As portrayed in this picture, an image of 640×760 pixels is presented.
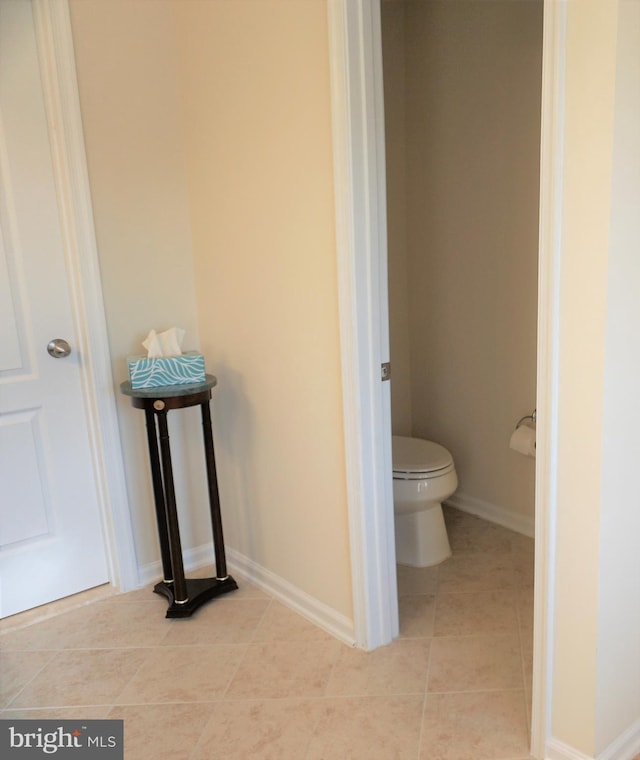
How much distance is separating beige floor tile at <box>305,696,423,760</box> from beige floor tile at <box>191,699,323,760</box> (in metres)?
0.04

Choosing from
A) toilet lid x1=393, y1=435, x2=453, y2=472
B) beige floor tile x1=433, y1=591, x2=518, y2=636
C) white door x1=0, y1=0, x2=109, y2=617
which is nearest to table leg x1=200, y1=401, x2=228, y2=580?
white door x1=0, y1=0, x2=109, y2=617

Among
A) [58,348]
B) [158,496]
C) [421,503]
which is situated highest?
[58,348]

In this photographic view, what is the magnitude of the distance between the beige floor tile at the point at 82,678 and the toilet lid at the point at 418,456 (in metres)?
1.12

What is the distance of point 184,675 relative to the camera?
1.90 m

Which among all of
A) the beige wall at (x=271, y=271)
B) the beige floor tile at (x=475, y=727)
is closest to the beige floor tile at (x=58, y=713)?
the beige wall at (x=271, y=271)

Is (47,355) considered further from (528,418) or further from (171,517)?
(528,418)

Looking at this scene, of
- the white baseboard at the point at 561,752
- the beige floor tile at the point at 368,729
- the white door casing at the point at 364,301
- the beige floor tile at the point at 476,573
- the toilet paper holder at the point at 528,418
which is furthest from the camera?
the toilet paper holder at the point at 528,418

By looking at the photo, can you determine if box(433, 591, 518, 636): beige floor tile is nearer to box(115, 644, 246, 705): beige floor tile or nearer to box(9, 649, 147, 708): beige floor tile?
box(115, 644, 246, 705): beige floor tile

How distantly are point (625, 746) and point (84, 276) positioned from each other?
208 centimetres

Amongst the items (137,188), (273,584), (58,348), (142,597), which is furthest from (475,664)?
(137,188)

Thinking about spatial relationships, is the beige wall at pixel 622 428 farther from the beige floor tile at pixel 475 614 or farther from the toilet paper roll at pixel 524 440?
the toilet paper roll at pixel 524 440

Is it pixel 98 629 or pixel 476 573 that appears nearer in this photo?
pixel 98 629

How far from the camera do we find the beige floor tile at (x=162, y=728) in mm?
1600

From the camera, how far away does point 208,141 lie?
2230 mm
